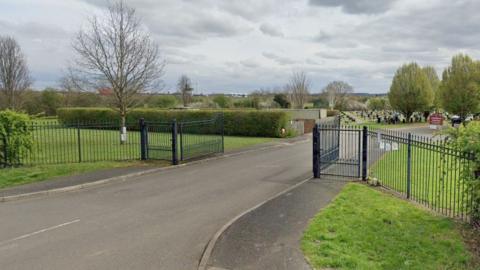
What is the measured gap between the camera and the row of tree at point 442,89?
4059 cm

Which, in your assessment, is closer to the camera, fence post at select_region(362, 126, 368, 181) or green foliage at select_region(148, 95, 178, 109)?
fence post at select_region(362, 126, 368, 181)

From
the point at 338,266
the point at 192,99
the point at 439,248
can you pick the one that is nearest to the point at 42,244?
the point at 338,266

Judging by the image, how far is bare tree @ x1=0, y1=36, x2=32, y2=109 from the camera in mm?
31656

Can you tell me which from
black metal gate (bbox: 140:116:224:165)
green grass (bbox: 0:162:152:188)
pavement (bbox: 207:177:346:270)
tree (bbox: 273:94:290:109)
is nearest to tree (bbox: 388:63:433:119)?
tree (bbox: 273:94:290:109)

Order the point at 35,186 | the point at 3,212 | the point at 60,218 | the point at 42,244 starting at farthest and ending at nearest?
1. the point at 35,186
2. the point at 3,212
3. the point at 60,218
4. the point at 42,244

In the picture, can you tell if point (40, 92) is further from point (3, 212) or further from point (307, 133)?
point (3, 212)

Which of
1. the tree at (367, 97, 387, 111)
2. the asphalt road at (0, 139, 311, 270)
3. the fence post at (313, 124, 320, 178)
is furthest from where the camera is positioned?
the tree at (367, 97, 387, 111)

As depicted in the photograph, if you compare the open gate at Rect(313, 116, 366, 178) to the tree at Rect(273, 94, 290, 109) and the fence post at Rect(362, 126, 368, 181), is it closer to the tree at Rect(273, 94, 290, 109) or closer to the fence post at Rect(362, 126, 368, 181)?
the fence post at Rect(362, 126, 368, 181)

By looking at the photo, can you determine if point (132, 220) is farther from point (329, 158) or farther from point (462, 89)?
point (462, 89)

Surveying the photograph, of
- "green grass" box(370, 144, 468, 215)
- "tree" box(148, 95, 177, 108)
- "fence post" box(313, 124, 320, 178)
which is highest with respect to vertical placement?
"tree" box(148, 95, 177, 108)

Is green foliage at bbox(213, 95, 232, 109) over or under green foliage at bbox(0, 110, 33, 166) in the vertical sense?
over

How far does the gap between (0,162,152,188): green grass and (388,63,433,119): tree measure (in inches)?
1776

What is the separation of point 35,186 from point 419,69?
170 ft

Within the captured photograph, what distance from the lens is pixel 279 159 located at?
53.2ft
